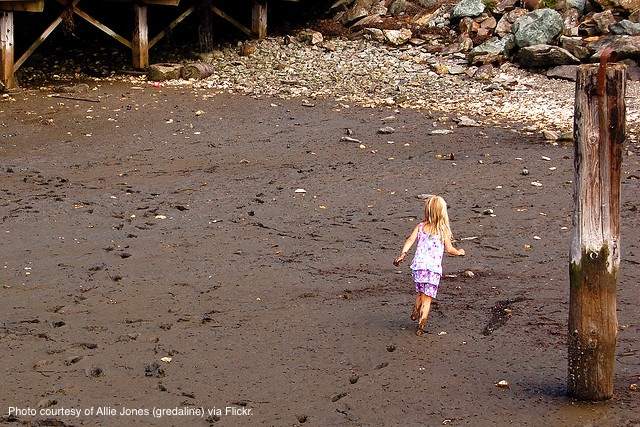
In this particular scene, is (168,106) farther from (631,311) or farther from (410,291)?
(631,311)

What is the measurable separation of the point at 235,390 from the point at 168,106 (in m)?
9.83

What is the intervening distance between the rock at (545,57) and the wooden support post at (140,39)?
23.3 feet

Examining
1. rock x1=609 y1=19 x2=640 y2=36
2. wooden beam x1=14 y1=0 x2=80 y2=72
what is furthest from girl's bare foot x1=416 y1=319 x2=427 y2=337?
wooden beam x1=14 y1=0 x2=80 y2=72

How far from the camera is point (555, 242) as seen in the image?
9.59m

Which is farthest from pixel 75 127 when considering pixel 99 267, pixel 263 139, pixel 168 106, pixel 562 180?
pixel 562 180

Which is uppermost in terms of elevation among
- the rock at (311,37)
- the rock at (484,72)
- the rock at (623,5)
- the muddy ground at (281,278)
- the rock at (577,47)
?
the rock at (623,5)

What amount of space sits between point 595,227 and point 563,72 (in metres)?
11.4

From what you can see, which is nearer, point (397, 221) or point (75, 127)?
point (397, 221)

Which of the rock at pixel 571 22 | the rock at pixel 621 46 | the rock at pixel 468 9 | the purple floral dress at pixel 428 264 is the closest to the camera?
the purple floral dress at pixel 428 264

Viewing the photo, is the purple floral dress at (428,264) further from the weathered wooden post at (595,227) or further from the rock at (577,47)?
the rock at (577,47)

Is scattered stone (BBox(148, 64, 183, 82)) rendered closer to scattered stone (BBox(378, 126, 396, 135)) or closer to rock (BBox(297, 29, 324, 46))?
rock (BBox(297, 29, 324, 46))

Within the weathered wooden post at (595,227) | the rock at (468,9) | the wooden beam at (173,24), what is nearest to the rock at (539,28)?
the rock at (468,9)

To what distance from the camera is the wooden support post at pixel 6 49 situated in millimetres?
16125

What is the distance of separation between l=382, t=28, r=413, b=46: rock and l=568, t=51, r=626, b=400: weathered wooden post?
13.5 metres
